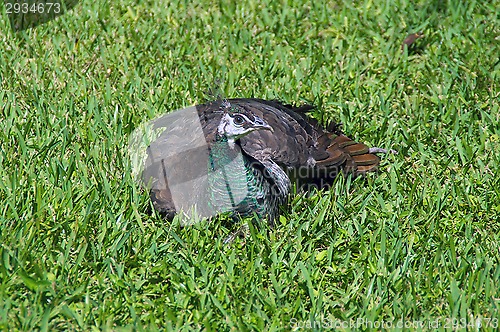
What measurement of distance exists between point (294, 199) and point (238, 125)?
0.55 meters

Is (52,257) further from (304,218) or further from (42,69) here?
(42,69)

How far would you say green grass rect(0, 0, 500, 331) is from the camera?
9.59ft

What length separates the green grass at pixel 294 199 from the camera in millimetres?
2922

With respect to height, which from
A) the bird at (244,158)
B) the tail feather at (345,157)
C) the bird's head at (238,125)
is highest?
the bird's head at (238,125)

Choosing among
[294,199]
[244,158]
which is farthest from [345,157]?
[244,158]

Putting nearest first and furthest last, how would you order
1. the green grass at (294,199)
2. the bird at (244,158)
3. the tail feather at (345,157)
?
the green grass at (294,199) → the bird at (244,158) → the tail feather at (345,157)

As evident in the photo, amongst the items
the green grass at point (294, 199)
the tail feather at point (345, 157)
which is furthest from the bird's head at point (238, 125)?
the tail feather at point (345, 157)

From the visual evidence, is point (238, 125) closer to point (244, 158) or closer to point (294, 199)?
point (244, 158)

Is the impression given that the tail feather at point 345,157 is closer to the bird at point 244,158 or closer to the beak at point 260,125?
the bird at point 244,158

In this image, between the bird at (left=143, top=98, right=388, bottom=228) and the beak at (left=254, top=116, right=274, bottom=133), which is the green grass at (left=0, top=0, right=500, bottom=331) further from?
the beak at (left=254, top=116, right=274, bottom=133)

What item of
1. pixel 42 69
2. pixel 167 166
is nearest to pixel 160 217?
pixel 167 166

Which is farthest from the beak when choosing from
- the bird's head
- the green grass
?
the green grass

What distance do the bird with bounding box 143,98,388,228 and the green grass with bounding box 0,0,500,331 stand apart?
0.12 metres

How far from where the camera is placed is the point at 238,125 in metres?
3.31
